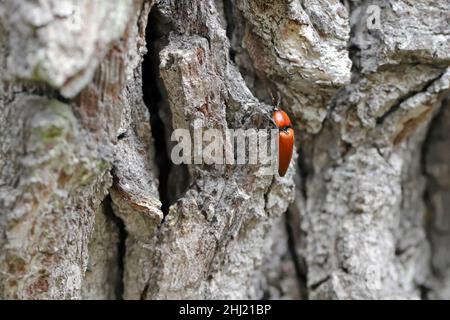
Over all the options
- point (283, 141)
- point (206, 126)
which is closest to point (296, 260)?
Answer: point (283, 141)

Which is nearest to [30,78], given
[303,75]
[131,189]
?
[131,189]

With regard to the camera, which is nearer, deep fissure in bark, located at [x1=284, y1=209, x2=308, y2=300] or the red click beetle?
the red click beetle

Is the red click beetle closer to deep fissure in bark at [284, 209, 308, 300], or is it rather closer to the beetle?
the beetle

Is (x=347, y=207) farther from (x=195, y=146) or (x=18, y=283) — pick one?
(x=18, y=283)

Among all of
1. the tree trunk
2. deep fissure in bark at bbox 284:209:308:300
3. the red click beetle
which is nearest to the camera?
the tree trunk

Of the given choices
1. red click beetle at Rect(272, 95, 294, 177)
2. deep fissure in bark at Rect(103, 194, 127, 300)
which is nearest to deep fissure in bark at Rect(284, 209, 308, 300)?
red click beetle at Rect(272, 95, 294, 177)

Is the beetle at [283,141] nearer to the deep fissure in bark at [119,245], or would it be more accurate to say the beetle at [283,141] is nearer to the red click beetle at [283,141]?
the red click beetle at [283,141]

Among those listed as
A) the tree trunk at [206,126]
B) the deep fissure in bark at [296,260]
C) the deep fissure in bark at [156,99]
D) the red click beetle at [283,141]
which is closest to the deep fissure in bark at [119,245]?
the tree trunk at [206,126]

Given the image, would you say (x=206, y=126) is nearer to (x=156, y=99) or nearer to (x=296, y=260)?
(x=156, y=99)
